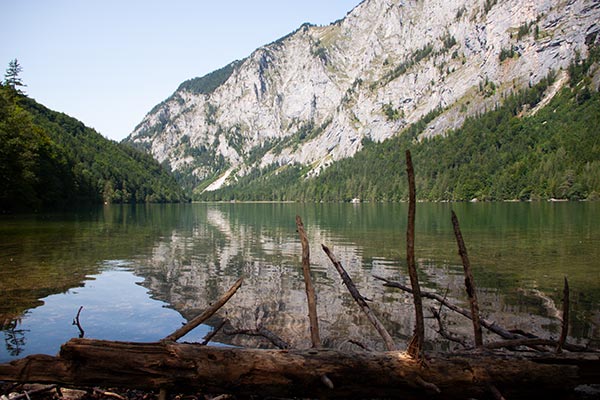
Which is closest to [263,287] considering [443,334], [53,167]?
[443,334]

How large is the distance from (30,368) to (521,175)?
18104cm

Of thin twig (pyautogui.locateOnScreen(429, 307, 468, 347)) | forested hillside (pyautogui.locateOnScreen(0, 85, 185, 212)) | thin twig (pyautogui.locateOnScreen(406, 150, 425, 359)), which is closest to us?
thin twig (pyautogui.locateOnScreen(406, 150, 425, 359))

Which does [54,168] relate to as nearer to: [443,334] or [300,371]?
[443,334]

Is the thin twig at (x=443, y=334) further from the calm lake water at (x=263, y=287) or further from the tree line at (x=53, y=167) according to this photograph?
the tree line at (x=53, y=167)

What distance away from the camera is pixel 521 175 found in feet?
533

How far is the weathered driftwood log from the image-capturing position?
4.87 metres

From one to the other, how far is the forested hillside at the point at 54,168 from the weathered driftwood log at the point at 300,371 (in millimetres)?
60330

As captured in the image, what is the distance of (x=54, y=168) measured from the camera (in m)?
79.5

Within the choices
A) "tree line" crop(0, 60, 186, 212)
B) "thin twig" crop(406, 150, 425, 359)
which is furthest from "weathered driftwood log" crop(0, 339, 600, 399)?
"tree line" crop(0, 60, 186, 212)

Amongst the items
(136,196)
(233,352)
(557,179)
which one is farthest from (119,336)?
(136,196)

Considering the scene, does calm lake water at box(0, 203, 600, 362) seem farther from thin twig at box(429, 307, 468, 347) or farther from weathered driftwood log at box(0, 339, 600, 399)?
weathered driftwood log at box(0, 339, 600, 399)

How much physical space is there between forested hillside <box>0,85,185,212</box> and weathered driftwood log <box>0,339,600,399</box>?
198 feet

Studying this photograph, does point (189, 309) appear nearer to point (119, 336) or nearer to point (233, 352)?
point (119, 336)

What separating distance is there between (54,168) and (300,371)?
88137 millimetres
